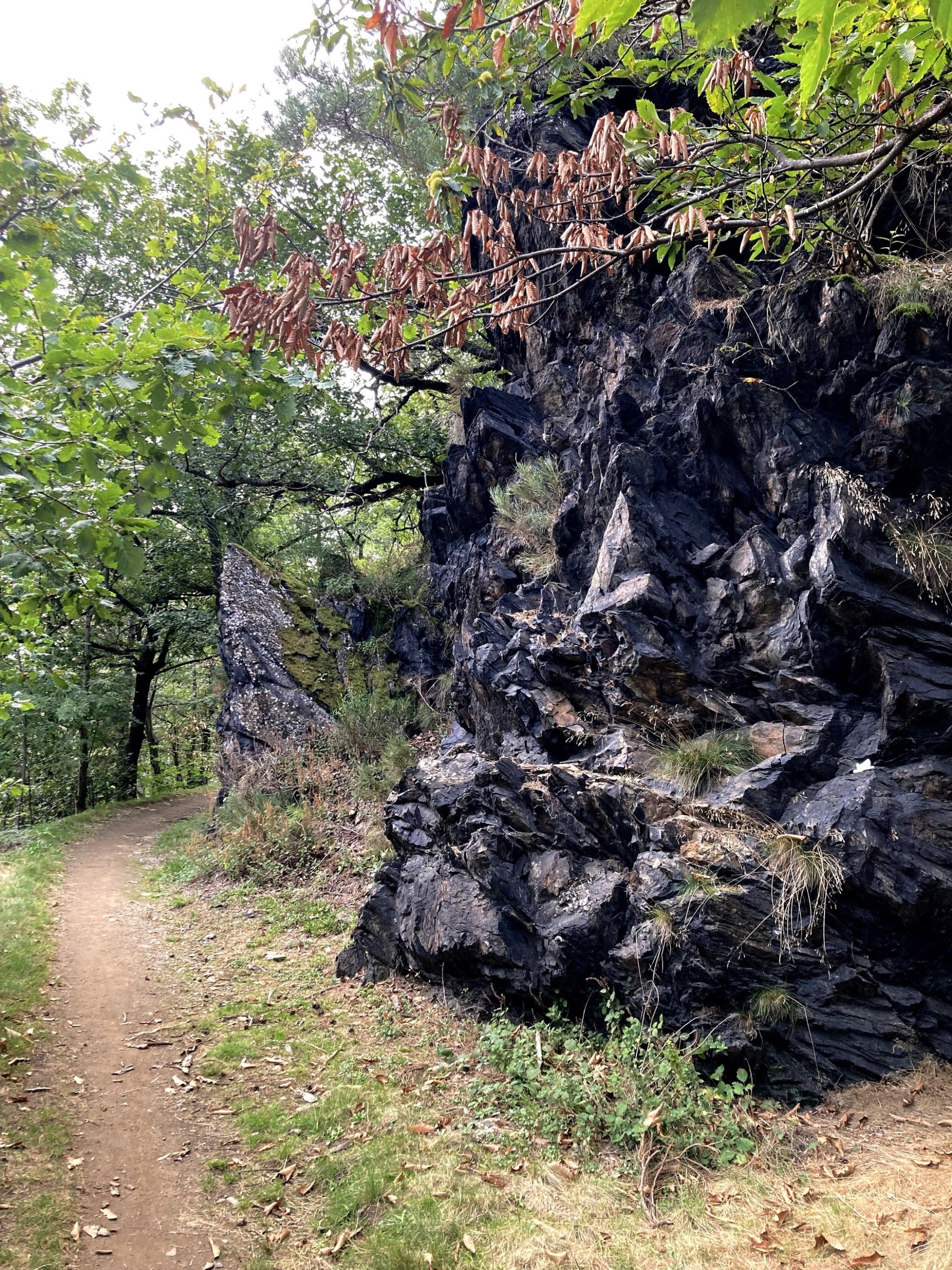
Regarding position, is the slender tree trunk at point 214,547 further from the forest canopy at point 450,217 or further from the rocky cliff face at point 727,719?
the rocky cliff face at point 727,719

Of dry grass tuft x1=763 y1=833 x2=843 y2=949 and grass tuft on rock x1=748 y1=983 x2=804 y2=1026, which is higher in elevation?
dry grass tuft x1=763 y1=833 x2=843 y2=949

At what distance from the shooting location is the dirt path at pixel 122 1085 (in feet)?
12.8

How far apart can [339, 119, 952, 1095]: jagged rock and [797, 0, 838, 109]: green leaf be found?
444 centimetres

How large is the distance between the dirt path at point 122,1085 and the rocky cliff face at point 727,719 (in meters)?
2.04

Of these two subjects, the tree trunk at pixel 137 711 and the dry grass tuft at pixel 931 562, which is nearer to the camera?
the dry grass tuft at pixel 931 562

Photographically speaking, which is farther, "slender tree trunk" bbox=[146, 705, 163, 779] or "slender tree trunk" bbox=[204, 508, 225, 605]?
"slender tree trunk" bbox=[146, 705, 163, 779]

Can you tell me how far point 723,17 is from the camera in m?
1.48

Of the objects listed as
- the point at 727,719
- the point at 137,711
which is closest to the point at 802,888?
the point at 727,719

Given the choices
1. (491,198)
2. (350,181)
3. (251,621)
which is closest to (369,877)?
(251,621)

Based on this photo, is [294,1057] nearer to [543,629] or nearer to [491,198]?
[543,629]

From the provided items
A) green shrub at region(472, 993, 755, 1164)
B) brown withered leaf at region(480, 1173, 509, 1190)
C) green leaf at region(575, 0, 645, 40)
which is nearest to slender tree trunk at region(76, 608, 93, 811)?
green shrub at region(472, 993, 755, 1164)

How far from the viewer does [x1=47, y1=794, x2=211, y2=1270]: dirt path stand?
391 centimetres

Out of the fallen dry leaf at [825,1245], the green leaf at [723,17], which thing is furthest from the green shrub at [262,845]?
the green leaf at [723,17]

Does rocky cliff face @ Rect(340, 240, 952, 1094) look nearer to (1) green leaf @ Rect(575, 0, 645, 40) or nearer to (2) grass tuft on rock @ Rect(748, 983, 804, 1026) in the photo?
(2) grass tuft on rock @ Rect(748, 983, 804, 1026)
